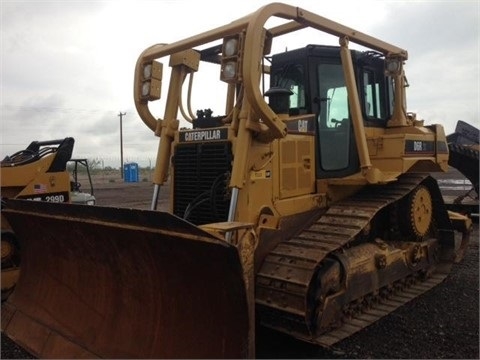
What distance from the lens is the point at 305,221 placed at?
5.18 metres

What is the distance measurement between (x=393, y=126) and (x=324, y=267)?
2.70m

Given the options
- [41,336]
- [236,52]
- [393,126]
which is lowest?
[41,336]

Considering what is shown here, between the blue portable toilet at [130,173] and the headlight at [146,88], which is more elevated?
the headlight at [146,88]

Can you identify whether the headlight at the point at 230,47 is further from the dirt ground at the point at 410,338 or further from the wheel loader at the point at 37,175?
the wheel loader at the point at 37,175

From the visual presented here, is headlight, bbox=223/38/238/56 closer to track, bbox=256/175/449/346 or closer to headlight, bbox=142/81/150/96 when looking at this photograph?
headlight, bbox=142/81/150/96

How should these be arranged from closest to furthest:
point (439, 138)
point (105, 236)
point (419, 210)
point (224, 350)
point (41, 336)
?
point (224, 350) < point (105, 236) < point (41, 336) < point (419, 210) < point (439, 138)

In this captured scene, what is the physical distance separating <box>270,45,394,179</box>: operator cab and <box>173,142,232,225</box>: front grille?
3.57 feet

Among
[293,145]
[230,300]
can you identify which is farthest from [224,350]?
[293,145]

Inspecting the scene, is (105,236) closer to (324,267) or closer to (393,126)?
(324,267)

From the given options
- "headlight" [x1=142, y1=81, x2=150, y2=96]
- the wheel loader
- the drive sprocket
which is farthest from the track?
the wheel loader

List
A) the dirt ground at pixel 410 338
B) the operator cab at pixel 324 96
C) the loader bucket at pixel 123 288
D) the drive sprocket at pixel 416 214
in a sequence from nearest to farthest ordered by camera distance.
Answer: the loader bucket at pixel 123 288, the dirt ground at pixel 410 338, the operator cab at pixel 324 96, the drive sprocket at pixel 416 214

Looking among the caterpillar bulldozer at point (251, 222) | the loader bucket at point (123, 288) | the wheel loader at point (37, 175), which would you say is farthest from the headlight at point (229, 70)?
the wheel loader at point (37, 175)

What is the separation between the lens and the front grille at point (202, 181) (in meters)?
4.77

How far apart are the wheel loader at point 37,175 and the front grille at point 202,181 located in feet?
9.22
